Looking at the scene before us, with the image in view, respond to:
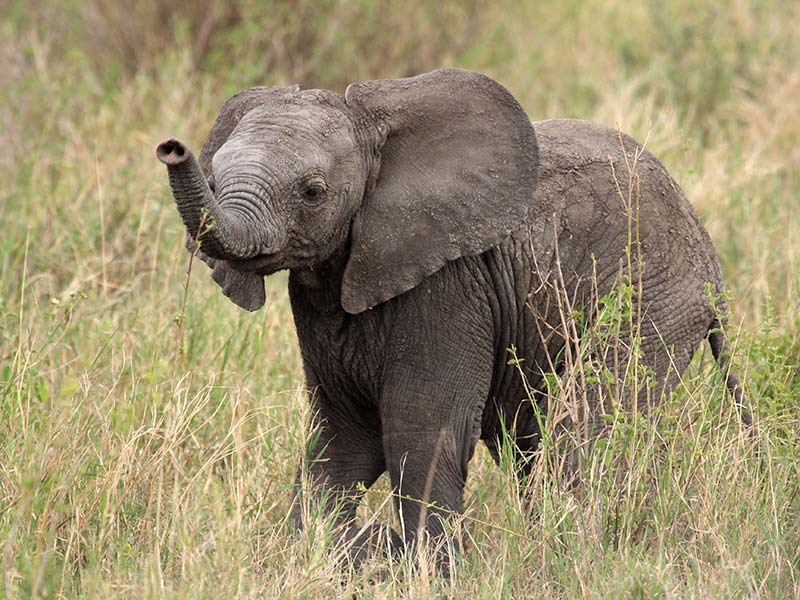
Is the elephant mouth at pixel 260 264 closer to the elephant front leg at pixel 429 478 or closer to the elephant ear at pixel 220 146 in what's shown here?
the elephant ear at pixel 220 146

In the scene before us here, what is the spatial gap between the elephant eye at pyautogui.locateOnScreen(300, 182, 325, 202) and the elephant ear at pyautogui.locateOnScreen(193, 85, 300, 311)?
34cm

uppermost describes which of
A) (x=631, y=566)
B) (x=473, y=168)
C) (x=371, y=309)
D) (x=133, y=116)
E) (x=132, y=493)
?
(x=133, y=116)

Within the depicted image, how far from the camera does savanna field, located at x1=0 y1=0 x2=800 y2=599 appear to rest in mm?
4668

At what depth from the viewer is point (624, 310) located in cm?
531

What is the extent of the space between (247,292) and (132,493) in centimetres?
79

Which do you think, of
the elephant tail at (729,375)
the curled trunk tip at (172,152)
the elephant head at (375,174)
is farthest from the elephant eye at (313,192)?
the elephant tail at (729,375)

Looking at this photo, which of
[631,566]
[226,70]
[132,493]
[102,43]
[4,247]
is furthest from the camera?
[102,43]

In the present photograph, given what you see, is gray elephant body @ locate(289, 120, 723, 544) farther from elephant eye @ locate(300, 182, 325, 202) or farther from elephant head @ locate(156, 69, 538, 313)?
elephant eye @ locate(300, 182, 325, 202)

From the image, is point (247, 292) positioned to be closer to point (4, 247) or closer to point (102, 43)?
point (4, 247)

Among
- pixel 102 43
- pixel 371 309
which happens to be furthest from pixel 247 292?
pixel 102 43

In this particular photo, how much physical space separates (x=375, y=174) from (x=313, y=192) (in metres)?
0.34

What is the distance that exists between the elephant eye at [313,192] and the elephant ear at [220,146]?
1.13 feet

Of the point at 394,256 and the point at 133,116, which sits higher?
the point at 133,116

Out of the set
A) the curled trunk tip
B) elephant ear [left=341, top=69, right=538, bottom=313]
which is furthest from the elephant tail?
the curled trunk tip
